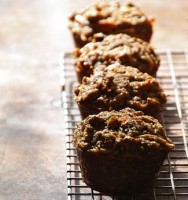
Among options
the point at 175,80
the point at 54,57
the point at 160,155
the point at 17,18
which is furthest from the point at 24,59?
the point at 160,155

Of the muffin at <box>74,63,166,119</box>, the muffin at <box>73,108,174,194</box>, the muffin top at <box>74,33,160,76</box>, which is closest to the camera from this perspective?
the muffin at <box>73,108,174,194</box>

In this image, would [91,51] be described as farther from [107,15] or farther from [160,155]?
[160,155]

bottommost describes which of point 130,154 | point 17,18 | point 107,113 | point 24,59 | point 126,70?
point 130,154

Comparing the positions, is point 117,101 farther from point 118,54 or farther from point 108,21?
point 108,21

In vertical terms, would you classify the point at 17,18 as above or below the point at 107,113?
above

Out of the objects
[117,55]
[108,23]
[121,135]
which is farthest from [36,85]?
Result: [121,135]

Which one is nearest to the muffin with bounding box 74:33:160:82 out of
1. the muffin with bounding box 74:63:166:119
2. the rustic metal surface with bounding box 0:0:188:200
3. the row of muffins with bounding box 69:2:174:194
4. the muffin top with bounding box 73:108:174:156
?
the row of muffins with bounding box 69:2:174:194

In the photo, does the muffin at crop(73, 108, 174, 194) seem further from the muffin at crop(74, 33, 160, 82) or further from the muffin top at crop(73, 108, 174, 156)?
the muffin at crop(74, 33, 160, 82)
